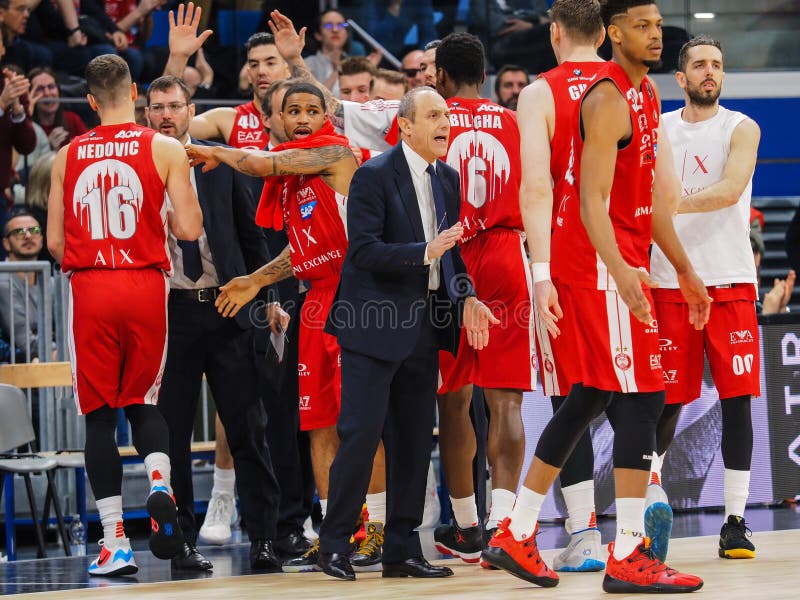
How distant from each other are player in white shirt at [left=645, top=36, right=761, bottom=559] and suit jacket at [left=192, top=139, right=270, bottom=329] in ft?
6.76

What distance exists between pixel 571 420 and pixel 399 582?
1.09m

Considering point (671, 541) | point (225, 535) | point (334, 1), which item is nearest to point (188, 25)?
point (225, 535)

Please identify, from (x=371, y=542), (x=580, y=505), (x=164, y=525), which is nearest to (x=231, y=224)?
(x=164, y=525)

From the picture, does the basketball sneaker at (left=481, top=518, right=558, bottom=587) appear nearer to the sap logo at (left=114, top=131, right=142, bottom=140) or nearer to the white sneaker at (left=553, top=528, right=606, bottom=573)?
the white sneaker at (left=553, top=528, right=606, bottom=573)

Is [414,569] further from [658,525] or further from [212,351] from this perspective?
[212,351]

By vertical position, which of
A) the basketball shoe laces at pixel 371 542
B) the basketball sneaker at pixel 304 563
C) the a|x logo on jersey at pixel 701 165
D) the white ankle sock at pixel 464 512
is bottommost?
the basketball sneaker at pixel 304 563

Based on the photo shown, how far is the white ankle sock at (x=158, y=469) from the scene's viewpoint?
19.1 ft

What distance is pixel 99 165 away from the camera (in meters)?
6.11

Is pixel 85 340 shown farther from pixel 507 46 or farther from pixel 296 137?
pixel 507 46

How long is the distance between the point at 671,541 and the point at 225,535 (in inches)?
99.9

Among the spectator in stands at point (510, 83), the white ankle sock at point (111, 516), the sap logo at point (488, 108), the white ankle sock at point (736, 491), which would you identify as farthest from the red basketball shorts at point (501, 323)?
the spectator in stands at point (510, 83)

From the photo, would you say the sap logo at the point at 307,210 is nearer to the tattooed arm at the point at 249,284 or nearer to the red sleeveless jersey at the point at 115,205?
the tattooed arm at the point at 249,284

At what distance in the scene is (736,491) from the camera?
617 centimetres

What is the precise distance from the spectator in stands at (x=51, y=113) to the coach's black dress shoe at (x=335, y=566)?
613 centimetres
